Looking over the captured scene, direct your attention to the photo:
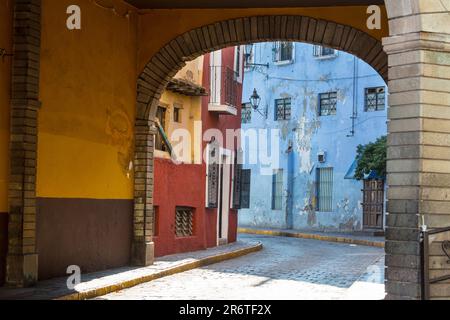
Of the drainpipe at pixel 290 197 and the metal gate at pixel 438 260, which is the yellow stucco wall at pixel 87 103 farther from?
the drainpipe at pixel 290 197

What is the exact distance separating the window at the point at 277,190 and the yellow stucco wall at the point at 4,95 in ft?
73.6

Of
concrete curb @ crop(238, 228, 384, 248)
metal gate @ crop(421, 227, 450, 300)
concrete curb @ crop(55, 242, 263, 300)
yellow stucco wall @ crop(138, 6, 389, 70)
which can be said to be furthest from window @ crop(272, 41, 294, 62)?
metal gate @ crop(421, 227, 450, 300)

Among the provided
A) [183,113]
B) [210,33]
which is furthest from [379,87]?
[210,33]

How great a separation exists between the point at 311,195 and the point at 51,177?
2065 cm

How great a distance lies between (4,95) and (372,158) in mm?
17990

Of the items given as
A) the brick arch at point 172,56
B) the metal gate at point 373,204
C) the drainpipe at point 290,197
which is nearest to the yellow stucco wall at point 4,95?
the brick arch at point 172,56

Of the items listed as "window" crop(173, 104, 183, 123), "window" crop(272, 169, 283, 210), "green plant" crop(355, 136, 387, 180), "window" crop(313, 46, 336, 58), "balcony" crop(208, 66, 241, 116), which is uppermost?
"window" crop(313, 46, 336, 58)

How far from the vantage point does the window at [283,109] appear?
32594 millimetres

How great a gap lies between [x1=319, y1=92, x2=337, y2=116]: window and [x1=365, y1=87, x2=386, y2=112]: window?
5.19 ft

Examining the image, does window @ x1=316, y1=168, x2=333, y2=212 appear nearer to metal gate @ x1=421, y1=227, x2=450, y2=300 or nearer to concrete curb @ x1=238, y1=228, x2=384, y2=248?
concrete curb @ x1=238, y1=228, x2=384, y2=248

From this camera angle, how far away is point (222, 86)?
796 inches

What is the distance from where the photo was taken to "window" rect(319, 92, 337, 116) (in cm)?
3088

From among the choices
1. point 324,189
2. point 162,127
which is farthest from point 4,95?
point 324,189

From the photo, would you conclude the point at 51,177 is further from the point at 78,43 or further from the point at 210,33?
the point at 210,33
